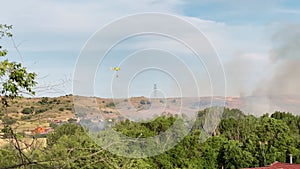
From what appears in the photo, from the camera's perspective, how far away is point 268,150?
94.5ft

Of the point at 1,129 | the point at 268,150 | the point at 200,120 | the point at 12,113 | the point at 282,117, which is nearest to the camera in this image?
the point at 1,129

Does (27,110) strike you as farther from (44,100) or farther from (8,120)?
(8,120)

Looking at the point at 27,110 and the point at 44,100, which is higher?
the point at 44,100

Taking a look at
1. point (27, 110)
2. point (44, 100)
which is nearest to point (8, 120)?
point (27, 110)

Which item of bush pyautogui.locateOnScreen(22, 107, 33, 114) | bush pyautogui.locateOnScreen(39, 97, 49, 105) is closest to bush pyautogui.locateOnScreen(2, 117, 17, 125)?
bush pyautogui.locateOnScreen(22, 107, 33, 114)

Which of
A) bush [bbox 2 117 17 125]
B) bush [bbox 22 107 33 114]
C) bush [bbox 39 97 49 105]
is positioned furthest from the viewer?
bush [bbox 39 97 49 105]

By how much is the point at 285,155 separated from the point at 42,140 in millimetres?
25562

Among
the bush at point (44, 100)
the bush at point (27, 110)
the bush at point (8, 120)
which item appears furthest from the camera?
the bush at point (44, 100)

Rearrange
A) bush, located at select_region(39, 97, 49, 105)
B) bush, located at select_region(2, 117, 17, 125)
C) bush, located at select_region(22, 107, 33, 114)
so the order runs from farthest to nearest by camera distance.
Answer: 1. bush, located at select_region(39, 97, 49, 105)
2. bush, located at select_region(22, 107, 33, 114)
3. bush, located at select_region(2, 117, 17, 125)

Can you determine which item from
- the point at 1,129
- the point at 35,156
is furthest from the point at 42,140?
the point at 1,129

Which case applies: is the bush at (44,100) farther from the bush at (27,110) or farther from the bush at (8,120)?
the bush at (8,120)

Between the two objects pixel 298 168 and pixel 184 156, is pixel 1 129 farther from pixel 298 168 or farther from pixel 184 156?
pixel 184 156

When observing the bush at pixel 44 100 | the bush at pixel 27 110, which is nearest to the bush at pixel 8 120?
the bush at pixel 27 110

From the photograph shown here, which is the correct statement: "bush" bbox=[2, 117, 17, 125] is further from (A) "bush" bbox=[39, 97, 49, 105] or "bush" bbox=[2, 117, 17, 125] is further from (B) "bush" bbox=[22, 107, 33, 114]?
(A) "bush" bbox=[39, 97, 49, 105]
